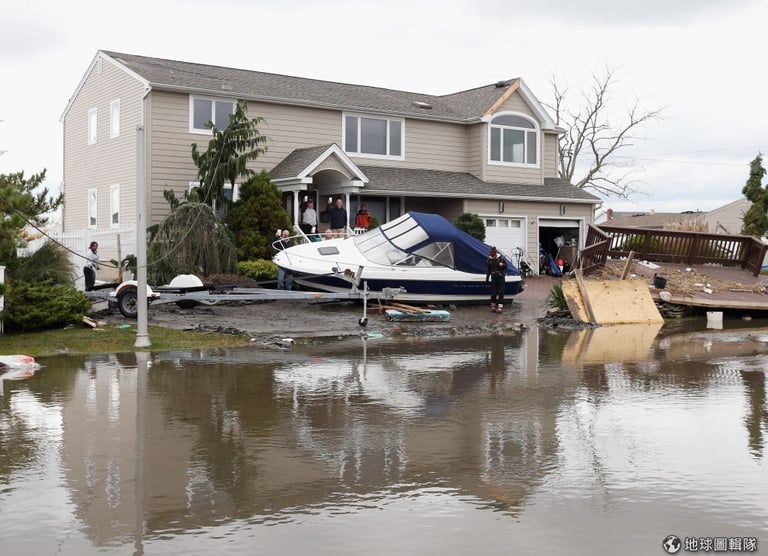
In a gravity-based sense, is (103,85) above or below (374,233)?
above

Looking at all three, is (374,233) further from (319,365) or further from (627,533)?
(627,533)

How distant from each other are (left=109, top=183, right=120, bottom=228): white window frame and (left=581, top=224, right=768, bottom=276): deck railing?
1531cm

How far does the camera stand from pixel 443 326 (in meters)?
19.7

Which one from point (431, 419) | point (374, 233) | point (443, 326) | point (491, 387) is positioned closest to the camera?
point (431, 419)

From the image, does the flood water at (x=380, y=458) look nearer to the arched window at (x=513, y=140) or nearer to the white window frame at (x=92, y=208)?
the white window frame at (x=92, y=208)

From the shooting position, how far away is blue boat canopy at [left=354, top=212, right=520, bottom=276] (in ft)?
74.6

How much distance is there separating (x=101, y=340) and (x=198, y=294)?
337 centimetres

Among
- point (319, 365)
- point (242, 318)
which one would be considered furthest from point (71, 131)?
point (319, 365)

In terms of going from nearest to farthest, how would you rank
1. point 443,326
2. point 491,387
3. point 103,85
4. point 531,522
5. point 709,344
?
point 531,522 < point 491,387 < point 709,344 < point 443,326 < point 103,85

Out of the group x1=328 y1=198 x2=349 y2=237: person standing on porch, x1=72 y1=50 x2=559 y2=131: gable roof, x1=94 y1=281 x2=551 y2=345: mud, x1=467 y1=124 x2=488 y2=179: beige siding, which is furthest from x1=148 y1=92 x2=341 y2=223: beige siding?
x1=467 y1=124 x2=488 y2=179: beige siding

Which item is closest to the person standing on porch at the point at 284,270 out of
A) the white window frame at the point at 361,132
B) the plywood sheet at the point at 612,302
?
the white window frame at the point at 361,132

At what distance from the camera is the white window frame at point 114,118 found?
1181 inches

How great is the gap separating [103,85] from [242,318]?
587 inches

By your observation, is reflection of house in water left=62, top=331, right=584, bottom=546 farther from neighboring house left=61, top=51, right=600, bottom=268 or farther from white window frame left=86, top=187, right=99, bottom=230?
white window frame left=86, top=187, right=99, bottom=230
